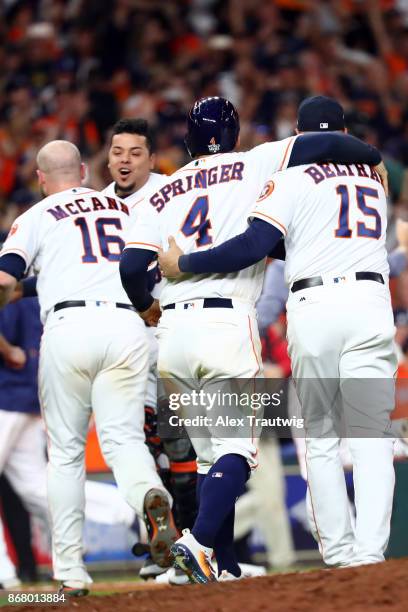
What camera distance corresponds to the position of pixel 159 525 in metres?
6.55

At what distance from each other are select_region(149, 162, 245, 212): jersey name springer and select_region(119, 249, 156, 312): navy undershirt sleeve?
0.84ft

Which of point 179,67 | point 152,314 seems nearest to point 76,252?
point 152,314

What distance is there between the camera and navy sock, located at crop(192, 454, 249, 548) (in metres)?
5.88

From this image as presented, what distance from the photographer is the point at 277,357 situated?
32.5 feet

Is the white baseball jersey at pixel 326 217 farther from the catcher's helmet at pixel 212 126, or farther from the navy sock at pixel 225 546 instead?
the navy sock at pixel 225 546

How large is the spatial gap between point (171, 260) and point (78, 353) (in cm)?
97

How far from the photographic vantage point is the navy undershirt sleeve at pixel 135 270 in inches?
250

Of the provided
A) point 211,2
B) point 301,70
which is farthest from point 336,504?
point 211,2

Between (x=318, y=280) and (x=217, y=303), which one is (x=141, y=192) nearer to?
(x=217, y=303)

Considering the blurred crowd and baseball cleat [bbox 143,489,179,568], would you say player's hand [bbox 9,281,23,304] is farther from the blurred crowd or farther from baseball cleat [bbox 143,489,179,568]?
the blurred crowd

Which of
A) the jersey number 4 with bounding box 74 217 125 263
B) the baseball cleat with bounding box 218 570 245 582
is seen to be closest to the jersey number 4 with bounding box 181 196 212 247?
the jersey number 4 with bounding box 74 217 125 263

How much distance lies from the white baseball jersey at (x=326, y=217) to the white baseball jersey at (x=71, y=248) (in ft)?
3.94

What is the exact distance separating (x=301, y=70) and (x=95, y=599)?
1016cm

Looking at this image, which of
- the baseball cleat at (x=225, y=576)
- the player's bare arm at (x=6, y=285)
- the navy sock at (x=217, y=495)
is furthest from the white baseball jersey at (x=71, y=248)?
A: the baseball cleat at (x=225, y=576)
